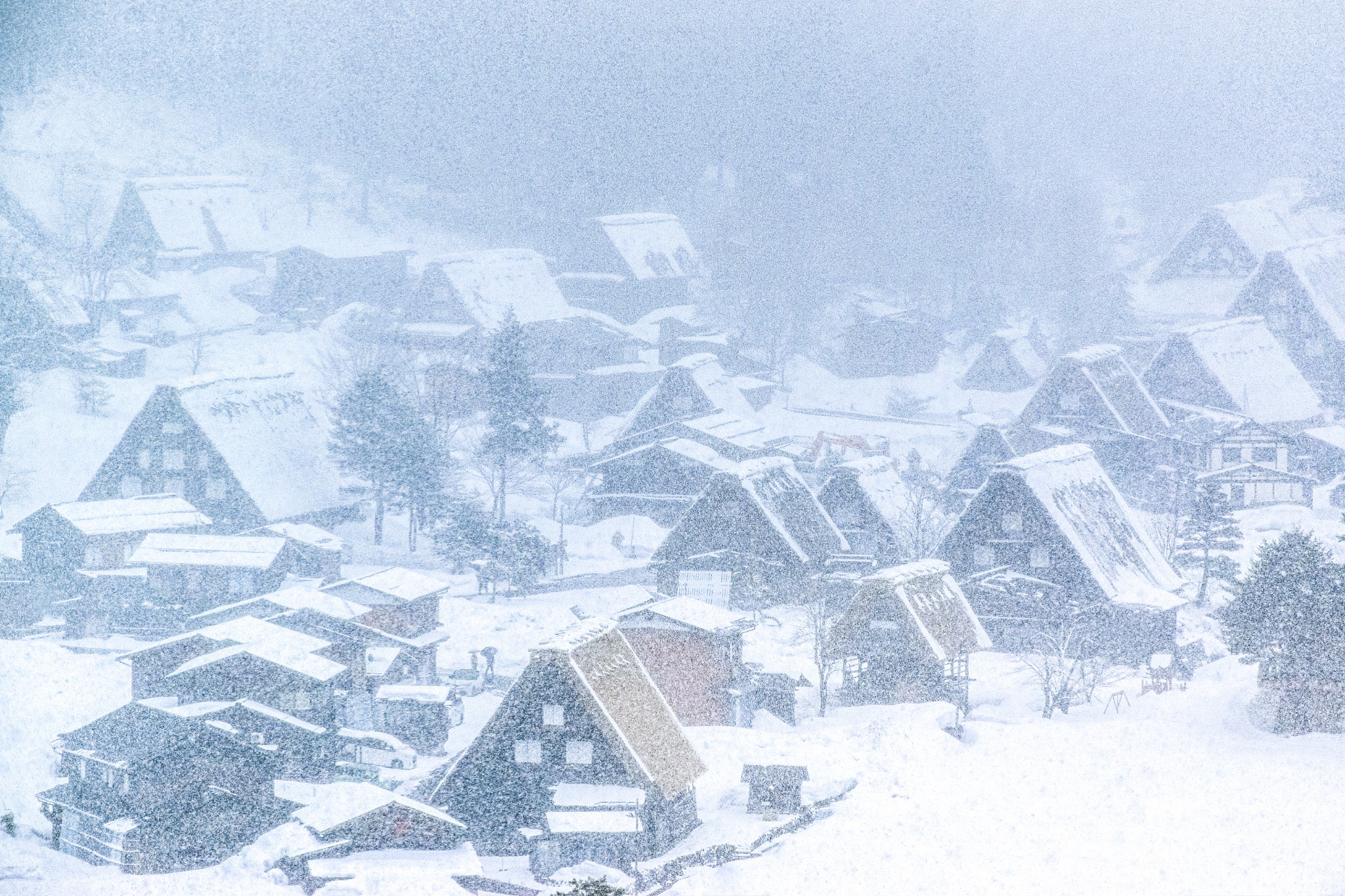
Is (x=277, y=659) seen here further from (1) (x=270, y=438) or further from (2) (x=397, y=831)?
(1) (x=270, y=438)

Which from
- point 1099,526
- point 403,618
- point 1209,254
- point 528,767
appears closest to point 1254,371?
point 1209,254

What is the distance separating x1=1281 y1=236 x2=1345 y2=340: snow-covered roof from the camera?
47562 mm

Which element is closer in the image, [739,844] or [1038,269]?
[739,844]

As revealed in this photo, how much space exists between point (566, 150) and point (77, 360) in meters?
31.3

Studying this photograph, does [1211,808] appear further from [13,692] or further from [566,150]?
[566,150]

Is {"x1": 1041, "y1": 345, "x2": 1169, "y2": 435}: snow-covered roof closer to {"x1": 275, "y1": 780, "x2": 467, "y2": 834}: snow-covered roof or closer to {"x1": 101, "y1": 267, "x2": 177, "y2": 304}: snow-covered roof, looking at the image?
{"x1": 275, "y1": 780, "x2": 467, "y2": 834}: snow-covered roof

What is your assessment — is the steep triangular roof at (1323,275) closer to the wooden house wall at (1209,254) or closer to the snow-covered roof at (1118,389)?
the wooden house wall at (1209,254)

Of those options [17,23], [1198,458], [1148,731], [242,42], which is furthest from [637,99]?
[1148,731]

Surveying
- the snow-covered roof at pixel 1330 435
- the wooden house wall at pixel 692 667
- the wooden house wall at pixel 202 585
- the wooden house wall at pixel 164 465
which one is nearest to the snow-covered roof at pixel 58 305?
the wooden house wall at pixel 164 465

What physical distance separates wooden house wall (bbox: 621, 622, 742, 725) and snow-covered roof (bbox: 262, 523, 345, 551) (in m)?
10.2

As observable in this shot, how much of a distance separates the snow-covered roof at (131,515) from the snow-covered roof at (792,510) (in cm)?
1309

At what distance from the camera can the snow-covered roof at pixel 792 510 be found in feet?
104

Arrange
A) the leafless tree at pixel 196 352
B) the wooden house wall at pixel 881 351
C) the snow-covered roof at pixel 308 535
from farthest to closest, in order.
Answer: the wooden house wall at pixel 881 351
the leafless tree at pixel 196 352
the snow-covered roof at pixel 308 535

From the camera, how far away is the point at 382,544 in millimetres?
35844
